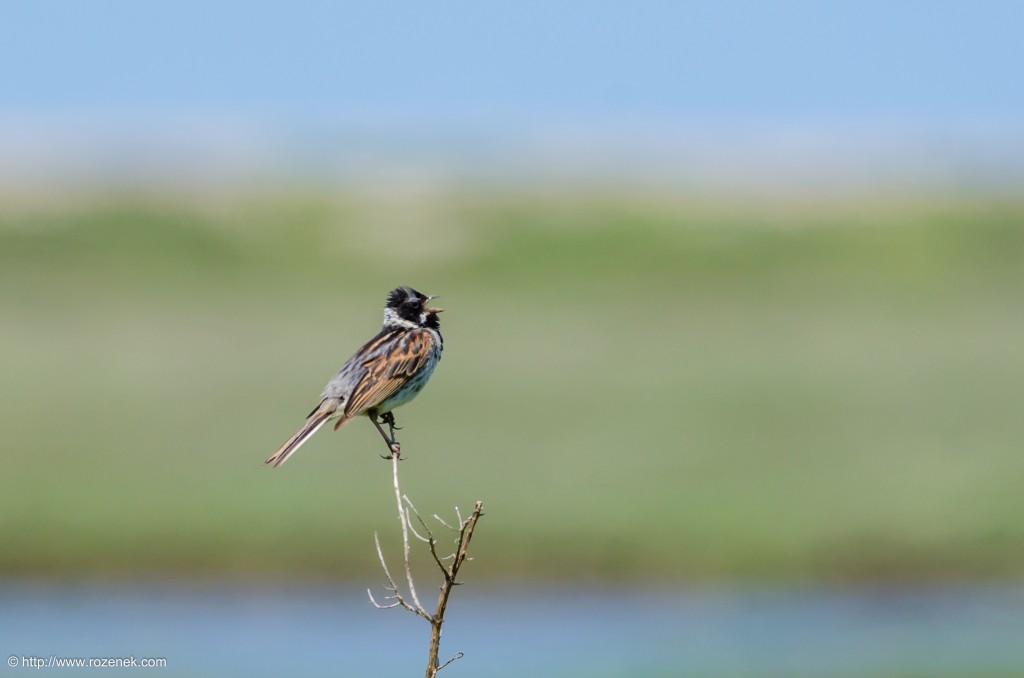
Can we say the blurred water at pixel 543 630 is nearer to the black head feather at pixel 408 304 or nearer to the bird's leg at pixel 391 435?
the black head feather at pixel 408 304

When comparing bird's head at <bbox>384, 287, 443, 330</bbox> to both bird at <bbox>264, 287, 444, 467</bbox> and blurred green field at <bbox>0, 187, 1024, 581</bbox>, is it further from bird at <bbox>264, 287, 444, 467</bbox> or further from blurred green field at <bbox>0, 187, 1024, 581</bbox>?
blurred green field at <bbox>0, 187, 1024, 581</bbox>

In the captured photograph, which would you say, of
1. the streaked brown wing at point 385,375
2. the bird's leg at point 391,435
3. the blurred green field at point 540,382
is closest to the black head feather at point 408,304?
the streaked brown wing at point 385,375

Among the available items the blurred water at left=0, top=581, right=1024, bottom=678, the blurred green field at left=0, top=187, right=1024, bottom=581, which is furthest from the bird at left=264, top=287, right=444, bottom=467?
the blurred green field at left=0, top=187, right=1024, bottom=581

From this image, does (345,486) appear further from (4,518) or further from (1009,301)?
(1009,301)

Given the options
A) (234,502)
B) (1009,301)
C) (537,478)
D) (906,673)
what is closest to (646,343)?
(1009,301)

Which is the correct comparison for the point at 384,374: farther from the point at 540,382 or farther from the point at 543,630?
the point at 540,382

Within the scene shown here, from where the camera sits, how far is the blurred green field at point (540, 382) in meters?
21.7

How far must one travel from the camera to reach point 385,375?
9.42m

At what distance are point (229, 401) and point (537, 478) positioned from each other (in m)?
7.34

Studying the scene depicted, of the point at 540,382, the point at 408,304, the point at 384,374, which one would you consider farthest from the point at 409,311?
the point at 540,382

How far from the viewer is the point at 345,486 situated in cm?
2386

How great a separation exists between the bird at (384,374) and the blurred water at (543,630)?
276 inches

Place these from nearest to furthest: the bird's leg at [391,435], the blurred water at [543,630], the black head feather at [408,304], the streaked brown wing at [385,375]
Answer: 1. the bird's leg at [391,435]
2. the streaked brown wing at [385,375]
3. the black head feather at [408,304]
4. the blurred water at [543,630]

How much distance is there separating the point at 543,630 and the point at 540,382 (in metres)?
13.1
